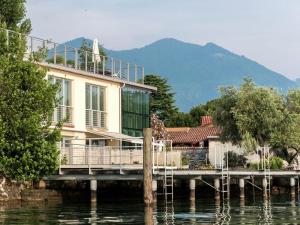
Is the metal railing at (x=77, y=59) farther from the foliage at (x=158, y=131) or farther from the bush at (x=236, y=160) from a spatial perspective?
the foliage at (x=158, y=131)

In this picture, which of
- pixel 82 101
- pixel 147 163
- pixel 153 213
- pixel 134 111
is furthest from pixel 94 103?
pixel 153 213

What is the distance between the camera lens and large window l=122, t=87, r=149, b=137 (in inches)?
2196

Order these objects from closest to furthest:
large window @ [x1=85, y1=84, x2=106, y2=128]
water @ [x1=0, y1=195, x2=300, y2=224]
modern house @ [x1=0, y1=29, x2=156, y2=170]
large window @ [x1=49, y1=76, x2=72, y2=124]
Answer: water @ [x1=0, y1=195, x2=300, y2=224]
modern house @ [x1=0, y1=29, x2=156, y2=170]
large window @ [x1=49, y1=76, x2=72, y2=124]
large window @ [x1=85, y1=84, x2=106, y2=128]

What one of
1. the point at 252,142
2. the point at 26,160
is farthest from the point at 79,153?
the point at 252,142

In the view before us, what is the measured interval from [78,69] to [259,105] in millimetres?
15534

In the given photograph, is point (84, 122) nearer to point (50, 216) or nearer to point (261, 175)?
point (261, 175)

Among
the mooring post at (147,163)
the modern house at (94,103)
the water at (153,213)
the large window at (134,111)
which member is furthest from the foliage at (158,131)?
the mooring post at (147,163)

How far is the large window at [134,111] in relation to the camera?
5578cm

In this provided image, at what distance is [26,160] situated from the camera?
39812 millimetres

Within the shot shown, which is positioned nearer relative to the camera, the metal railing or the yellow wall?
the metal railing

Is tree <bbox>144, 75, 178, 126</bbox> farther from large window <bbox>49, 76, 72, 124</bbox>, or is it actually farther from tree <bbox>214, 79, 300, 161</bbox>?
large window <bbox>49, 76, 72, 124</bbox>

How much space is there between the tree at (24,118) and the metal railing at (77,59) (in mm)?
1762

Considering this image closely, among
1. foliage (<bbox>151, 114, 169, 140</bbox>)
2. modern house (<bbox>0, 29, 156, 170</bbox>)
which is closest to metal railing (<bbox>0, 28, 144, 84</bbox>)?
modern house (<bbox>0, 29, 156, 170</bbox>)

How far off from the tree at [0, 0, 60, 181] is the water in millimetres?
2055
